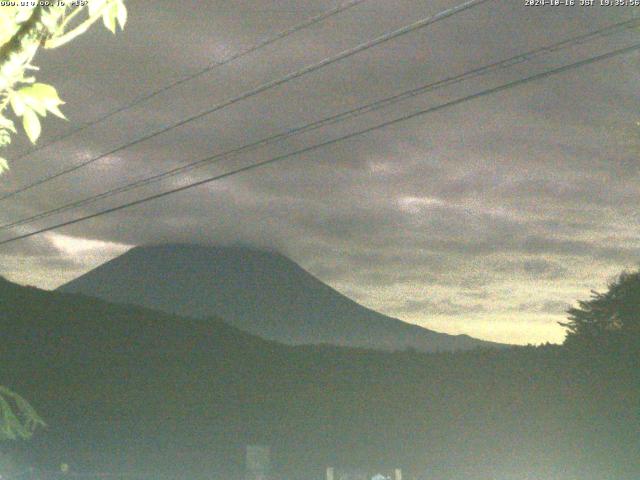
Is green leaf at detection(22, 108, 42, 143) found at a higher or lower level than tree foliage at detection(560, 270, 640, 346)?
lower

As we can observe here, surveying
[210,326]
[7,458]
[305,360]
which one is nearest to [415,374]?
[305,360]

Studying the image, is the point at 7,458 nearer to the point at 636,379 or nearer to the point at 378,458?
the point at 378,458

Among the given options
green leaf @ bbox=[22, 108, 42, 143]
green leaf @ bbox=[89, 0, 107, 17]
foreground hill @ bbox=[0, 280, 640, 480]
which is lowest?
green leaf @ bbox=[22, 108, 42, 143]

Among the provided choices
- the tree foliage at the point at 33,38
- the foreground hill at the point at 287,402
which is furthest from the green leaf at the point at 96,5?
the foreground hill at the point at 287,402

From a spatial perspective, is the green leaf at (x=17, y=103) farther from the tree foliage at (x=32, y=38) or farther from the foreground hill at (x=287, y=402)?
the foreground hill at (x=287, y=402)

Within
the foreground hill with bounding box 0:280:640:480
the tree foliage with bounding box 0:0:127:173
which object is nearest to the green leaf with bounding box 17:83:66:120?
the tree foliage with bounding box 0:0:127:173

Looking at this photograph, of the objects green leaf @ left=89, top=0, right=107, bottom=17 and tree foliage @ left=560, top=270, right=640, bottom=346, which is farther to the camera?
tree foliage @ left=560, top=270, right=640, bottom=346

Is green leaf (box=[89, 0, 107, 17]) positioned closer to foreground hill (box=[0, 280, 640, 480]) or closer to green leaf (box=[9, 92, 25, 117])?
green leaf (box=[9, 92, 25, 117])

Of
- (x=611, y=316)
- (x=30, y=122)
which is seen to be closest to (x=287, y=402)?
(x=611, y=316)
